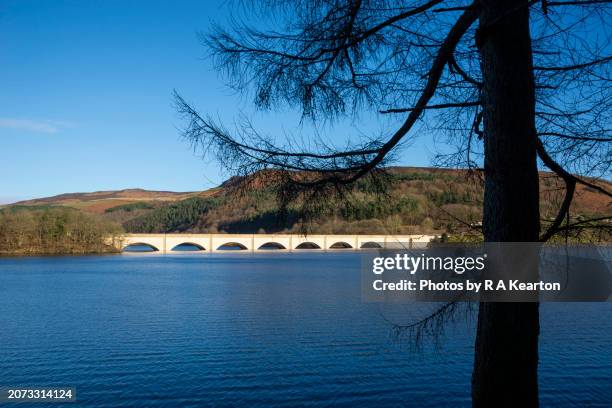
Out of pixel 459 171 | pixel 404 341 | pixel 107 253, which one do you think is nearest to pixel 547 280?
pixel 459 171

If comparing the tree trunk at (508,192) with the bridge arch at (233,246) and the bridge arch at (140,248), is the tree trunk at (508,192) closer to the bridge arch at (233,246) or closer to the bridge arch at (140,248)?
the bridge arch at (140,248)

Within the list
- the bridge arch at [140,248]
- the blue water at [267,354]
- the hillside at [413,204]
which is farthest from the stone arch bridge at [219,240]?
the hillside at [413,204]

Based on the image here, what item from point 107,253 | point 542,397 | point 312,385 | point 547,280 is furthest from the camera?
point 107,253

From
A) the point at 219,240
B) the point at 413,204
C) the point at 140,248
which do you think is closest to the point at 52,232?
the point at 219,240

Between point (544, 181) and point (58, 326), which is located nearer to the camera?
point (544, 181)

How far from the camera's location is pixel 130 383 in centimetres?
1202

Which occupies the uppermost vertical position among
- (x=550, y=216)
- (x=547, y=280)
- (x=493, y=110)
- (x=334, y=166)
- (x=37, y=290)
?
(x=493, y=110)

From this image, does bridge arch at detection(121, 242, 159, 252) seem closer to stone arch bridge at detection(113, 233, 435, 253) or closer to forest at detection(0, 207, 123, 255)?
stone arch bridge at detection(113, 233, 435, 253)

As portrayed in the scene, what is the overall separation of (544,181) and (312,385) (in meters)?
9.55

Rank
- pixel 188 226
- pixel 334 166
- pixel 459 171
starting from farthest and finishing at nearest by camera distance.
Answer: pixel 188 226
pixel 459 171
pixel 334 166

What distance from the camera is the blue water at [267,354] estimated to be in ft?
36.8

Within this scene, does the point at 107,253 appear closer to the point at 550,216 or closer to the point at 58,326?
the point at 58,326

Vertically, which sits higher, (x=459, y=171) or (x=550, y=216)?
(x=459, y=171)

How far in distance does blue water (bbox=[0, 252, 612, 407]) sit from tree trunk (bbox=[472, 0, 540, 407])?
359 cm
